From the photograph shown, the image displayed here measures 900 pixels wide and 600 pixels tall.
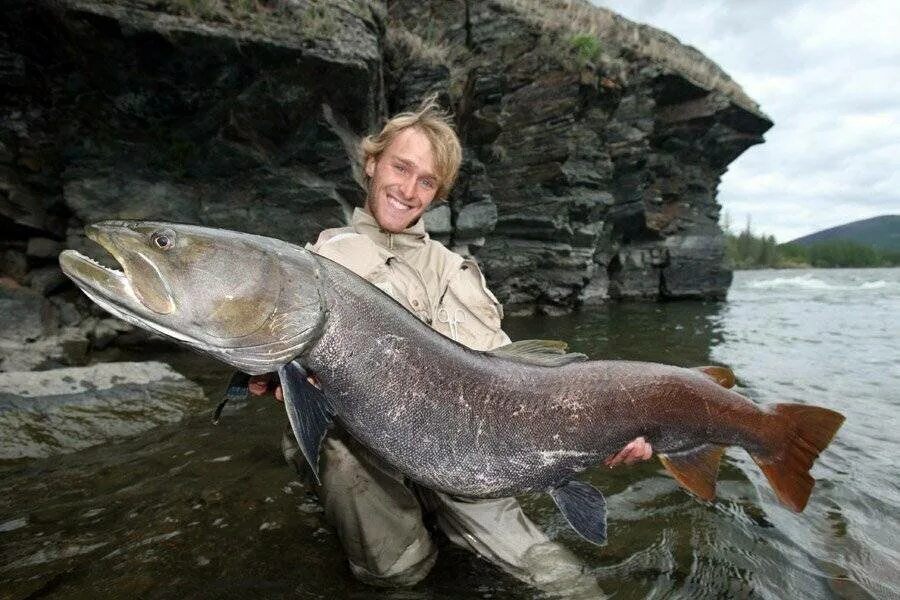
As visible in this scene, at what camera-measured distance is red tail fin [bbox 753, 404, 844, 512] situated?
225 centimetres

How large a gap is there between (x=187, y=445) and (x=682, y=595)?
3902 mm

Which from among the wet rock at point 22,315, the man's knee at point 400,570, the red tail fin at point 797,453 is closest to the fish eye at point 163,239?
the man's knee at point 400,570

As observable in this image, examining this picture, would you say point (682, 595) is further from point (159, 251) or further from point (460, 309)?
point (159, 251)

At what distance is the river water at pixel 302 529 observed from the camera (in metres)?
2.43

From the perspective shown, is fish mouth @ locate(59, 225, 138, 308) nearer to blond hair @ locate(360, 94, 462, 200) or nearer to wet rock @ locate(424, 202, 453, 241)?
blond hair @ locate(360, 94, 462, 200)

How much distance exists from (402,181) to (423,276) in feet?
1.94

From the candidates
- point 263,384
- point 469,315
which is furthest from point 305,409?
point 469,315

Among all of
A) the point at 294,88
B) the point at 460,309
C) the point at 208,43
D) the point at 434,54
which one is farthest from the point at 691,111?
the point at 460,309

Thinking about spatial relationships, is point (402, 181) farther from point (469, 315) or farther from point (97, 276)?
point (97, 276)

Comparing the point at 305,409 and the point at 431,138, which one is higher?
the point at 431,138

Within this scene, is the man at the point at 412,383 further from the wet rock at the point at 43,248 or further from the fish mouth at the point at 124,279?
the wet rock at the point at 43,248

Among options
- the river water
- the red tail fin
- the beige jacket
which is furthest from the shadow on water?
the beige jacket

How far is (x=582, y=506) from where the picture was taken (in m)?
2.22

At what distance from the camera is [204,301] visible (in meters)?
1.76
